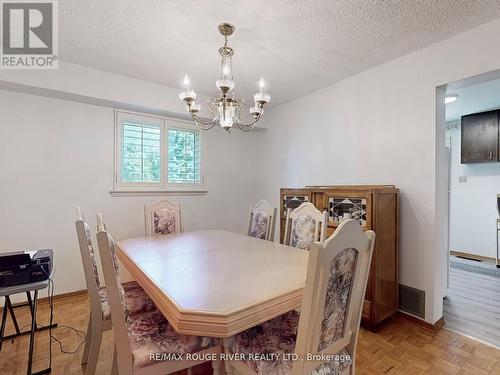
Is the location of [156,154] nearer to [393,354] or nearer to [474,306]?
[393,354]

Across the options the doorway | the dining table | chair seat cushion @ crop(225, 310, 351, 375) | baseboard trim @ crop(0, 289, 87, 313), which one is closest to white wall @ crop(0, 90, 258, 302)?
baseboard trim @ crop(0, 289, 87, 313)

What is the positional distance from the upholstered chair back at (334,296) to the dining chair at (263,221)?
55.5 inches

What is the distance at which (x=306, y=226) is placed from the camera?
2195 mm

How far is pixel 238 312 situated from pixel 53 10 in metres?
2.38

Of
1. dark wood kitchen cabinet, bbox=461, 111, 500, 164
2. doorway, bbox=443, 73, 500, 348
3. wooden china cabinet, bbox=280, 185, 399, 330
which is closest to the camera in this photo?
wooden china cabinet, bbox=280, 185, 399, 330

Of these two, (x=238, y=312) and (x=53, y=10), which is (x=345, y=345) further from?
(x=53, y=10)

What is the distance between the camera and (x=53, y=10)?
1.83 m

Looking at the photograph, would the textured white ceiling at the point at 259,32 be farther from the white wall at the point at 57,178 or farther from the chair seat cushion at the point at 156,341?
the chair seat cushion at the point at 156,341

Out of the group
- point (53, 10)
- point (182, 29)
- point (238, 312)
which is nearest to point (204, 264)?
point (238, 312)

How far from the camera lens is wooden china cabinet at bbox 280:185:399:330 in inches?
86.0

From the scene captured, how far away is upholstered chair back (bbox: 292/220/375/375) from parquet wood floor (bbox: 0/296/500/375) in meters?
0.86

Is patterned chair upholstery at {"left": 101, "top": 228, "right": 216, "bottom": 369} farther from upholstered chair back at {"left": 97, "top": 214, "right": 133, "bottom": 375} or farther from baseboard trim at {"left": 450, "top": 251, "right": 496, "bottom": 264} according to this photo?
baseboard trim at {"left": 450, "top": 251, "right": 496, "bottom": 264}

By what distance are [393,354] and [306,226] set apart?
1.10 meters

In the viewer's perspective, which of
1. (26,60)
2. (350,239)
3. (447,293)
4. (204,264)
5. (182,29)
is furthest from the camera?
(447,293)
